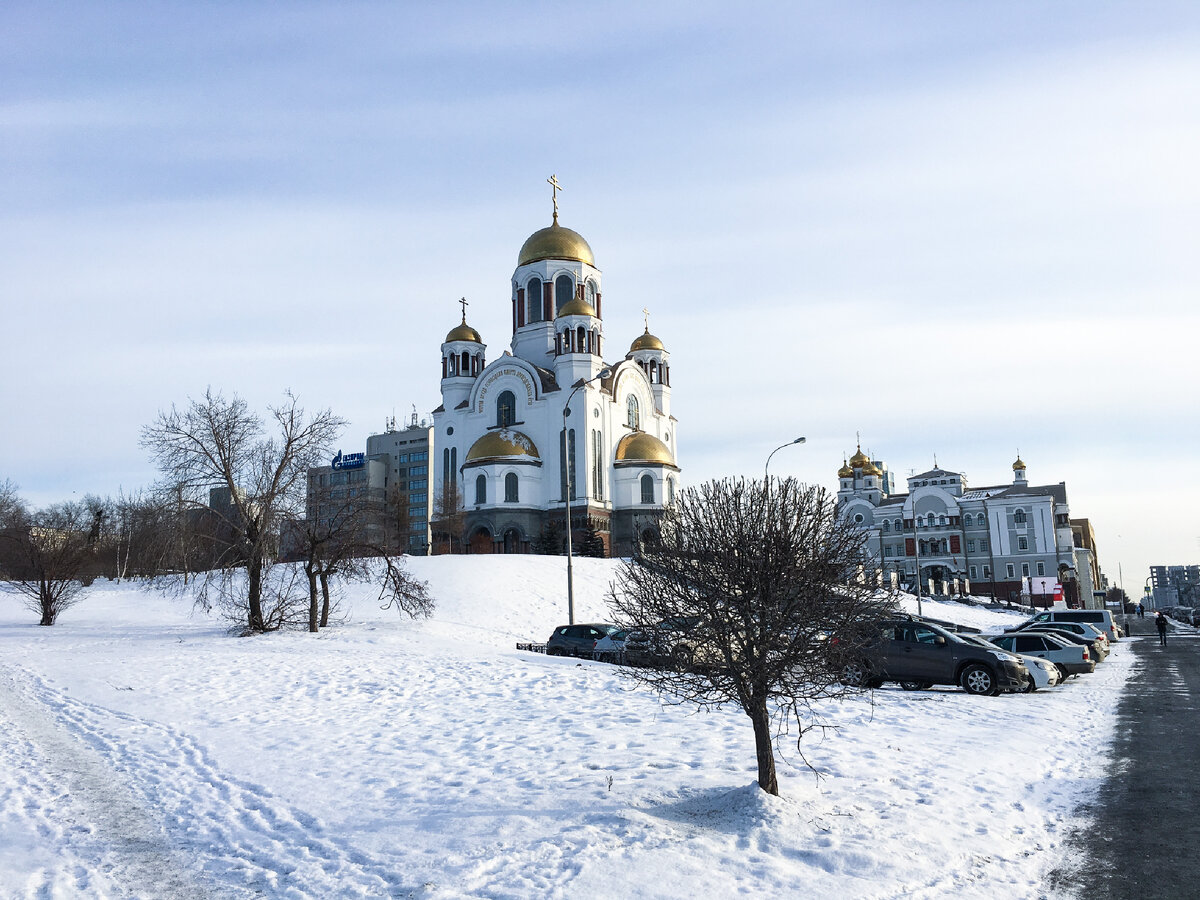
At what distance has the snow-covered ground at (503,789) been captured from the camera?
273 inches

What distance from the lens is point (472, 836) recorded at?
7.68 metres

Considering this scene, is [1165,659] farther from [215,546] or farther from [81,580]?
[81,580]

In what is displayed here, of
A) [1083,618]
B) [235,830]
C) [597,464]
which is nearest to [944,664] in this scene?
[235,830]

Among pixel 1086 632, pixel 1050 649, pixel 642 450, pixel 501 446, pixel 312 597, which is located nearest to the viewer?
pixel 1050 649

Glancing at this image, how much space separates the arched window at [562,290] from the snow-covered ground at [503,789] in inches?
1974

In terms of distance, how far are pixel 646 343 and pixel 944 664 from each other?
56210 mm

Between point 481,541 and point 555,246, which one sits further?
point 555,246

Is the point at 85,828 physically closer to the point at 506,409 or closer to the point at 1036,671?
the point at 1036,671

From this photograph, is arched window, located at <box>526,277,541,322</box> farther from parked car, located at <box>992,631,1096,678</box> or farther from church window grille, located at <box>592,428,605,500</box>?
parked car, located at <box>992,631,1096,678</box>

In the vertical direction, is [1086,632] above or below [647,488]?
below

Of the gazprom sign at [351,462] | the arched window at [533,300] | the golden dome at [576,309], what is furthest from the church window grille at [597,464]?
the gazprom sign at [351,462]

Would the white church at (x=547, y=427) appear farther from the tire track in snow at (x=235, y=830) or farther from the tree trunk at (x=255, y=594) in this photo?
the tire track in snow at (x=235, y=830)

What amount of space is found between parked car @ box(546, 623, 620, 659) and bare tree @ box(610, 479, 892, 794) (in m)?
16.0

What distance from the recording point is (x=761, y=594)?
26.4ft
